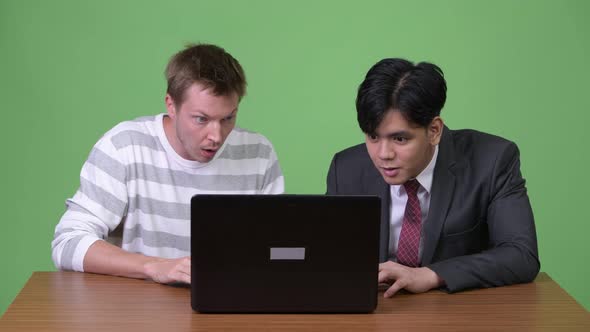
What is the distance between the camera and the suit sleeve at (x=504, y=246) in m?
2.21

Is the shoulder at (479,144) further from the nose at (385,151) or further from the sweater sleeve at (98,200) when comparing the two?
the sweater sleeve at (98,200)

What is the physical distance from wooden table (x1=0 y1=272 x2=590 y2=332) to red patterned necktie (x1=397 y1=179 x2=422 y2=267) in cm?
34

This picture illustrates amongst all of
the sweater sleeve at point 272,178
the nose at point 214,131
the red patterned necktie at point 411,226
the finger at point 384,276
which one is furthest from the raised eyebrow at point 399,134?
the sweater sleeve at point 272,178

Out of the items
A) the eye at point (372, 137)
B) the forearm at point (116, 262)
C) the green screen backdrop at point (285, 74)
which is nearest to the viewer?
the forearm at point (116, 262)

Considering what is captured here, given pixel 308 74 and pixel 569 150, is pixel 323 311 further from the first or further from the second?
pixel 569 150

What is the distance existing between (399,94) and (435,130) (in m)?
0.18

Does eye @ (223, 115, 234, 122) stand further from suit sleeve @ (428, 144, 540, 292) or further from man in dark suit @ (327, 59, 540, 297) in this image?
suit sleeve @ (428, 144, 540, 292)

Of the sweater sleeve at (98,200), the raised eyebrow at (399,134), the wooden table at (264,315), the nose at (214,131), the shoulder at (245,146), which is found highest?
the raised eyebrow at (399,134)

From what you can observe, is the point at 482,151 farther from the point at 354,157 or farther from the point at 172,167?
the point at 172,167

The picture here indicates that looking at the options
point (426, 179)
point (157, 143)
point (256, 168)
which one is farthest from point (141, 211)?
point (426, 179)

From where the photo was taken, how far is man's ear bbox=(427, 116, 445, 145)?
2.47 meters

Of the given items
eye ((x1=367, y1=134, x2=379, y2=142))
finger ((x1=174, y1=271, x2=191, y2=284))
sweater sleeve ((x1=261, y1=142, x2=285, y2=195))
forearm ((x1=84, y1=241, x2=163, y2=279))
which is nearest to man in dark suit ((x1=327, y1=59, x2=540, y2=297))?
eye ((x1=367, y1=134, x2=379, y2=142))

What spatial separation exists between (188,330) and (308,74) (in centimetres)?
215

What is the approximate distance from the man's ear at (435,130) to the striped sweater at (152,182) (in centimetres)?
62
